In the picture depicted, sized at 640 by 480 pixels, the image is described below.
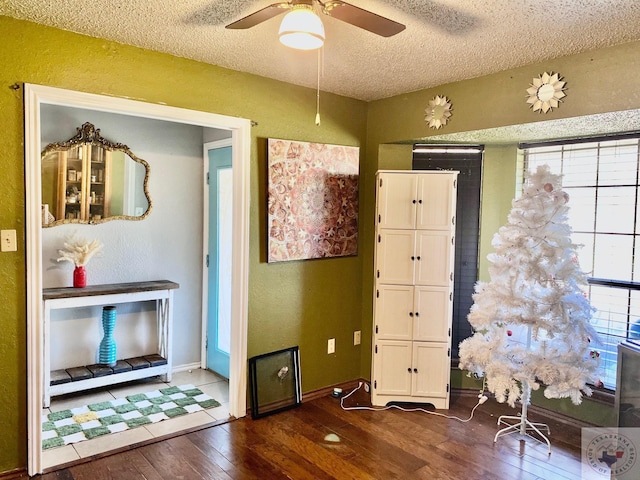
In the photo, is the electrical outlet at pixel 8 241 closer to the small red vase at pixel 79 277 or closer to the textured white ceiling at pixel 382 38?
the textured white ceiling at pixel 382 38

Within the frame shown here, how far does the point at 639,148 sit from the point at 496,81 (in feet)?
3.39

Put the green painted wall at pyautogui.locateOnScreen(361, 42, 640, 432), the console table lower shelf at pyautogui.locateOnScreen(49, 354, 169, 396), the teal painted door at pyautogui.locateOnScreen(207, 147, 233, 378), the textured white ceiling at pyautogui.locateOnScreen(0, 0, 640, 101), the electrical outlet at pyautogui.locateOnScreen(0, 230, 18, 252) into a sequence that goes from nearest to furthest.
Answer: the textured white ceiling at pyautogui.locateOnScreen(0, 0, 640, 101)
the electrical outlet at pyautogui.locateOnScreen(0, 230, 18, 252)
the green painted wall at pyautogui.locateOnScreen(361, 42, 640, 432)
the console table lower shelf at pyautogui.locateOnScreen(49, 354, 169, 396)
the teal painted door at pyautogui.locateOnScreen(207, 147, 233, 378)

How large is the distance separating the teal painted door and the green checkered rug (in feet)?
1.56

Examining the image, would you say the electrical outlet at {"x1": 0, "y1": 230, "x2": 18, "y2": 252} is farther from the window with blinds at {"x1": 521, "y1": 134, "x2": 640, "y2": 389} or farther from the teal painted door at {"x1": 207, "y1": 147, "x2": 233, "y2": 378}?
the window with blinds at {"x1": 521, "y1": 134, "x2": 640, "y2": 389}

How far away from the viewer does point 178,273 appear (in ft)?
14.4

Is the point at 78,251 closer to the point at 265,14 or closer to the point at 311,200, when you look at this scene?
the point at 311,200

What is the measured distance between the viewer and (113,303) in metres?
3.80

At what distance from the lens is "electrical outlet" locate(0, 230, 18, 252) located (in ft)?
8.02

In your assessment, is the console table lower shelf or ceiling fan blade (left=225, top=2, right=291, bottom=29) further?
the console table lower shelf

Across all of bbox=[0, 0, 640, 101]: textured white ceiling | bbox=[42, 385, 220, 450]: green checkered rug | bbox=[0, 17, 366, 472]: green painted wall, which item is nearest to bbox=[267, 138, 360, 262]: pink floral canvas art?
bbox=[0, 17, 366, 472]: green painted wall

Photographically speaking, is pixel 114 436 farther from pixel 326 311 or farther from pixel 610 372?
pixel 610 372

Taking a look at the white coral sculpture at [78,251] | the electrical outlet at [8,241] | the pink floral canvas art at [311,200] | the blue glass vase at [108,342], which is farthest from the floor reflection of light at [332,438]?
the white coral sculpture at [78,251]

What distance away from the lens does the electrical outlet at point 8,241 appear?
8.02 ft

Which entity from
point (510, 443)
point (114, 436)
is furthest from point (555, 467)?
point (114, 436)
